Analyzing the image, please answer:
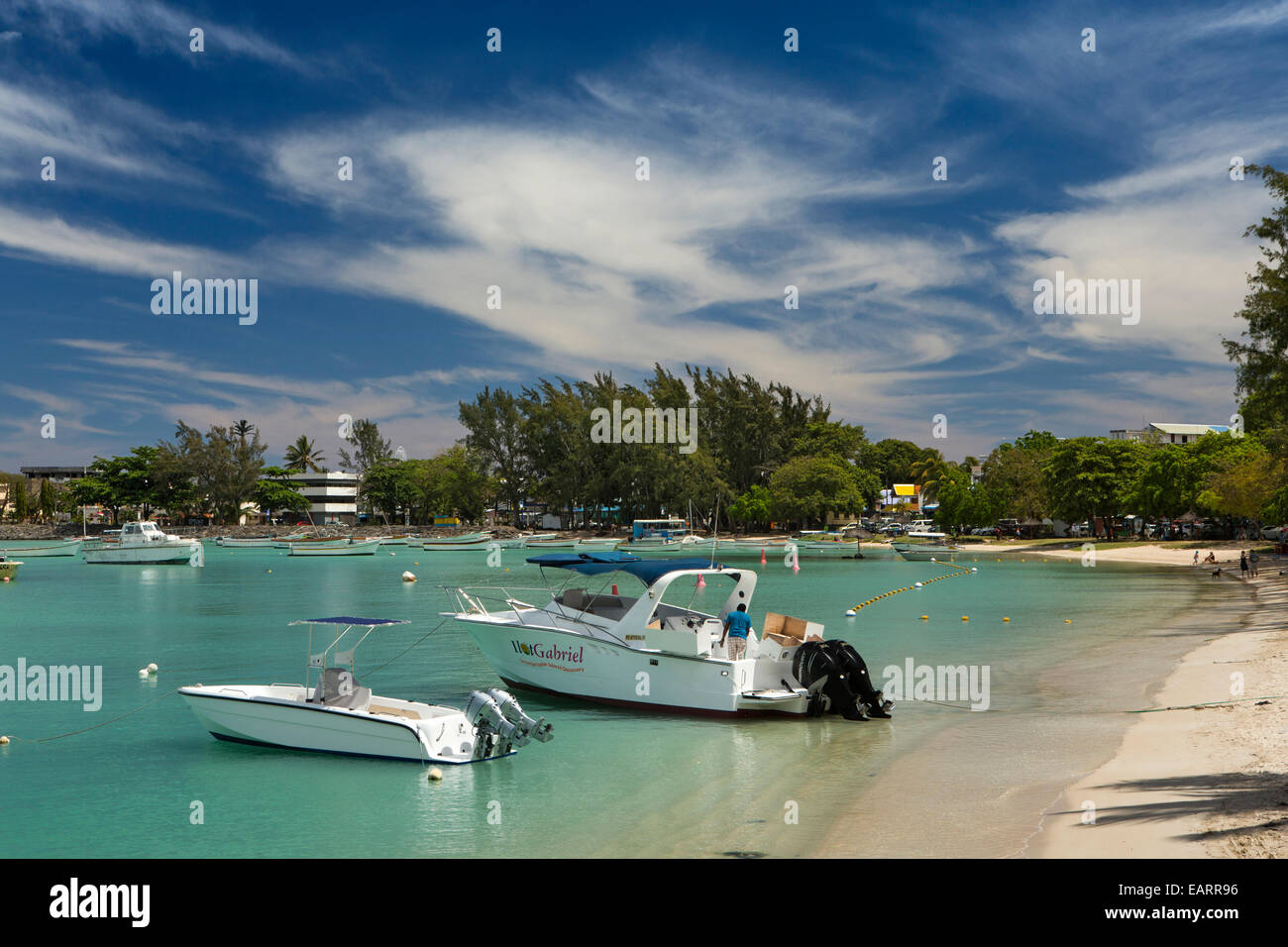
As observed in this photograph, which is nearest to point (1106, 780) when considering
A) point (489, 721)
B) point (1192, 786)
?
point (1192, 786)

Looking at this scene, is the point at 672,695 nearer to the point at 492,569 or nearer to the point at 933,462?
the point at 492,569

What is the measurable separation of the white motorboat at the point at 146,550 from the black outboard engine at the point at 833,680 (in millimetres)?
81420

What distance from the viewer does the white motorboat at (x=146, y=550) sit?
85125mm

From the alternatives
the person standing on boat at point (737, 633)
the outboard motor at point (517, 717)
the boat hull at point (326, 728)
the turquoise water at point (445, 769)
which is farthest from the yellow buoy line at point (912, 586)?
the boat hull at point (326, 728)

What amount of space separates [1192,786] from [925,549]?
7725cm

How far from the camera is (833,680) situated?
60.1ft

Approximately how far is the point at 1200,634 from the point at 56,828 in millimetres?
33030

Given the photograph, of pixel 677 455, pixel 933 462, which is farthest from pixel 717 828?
pixel 933 462

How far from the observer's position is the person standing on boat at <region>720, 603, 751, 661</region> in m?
18.7

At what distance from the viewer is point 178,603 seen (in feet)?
161

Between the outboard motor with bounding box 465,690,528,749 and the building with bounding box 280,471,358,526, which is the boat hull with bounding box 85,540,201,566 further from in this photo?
the building with bounding box 280,471,358,526

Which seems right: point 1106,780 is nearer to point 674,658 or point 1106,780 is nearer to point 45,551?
point 674,658

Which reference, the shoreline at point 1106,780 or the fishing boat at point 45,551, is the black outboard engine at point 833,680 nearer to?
the shoreline at point 1106,780

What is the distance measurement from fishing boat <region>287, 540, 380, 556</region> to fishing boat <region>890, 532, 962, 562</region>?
60.5 metres
